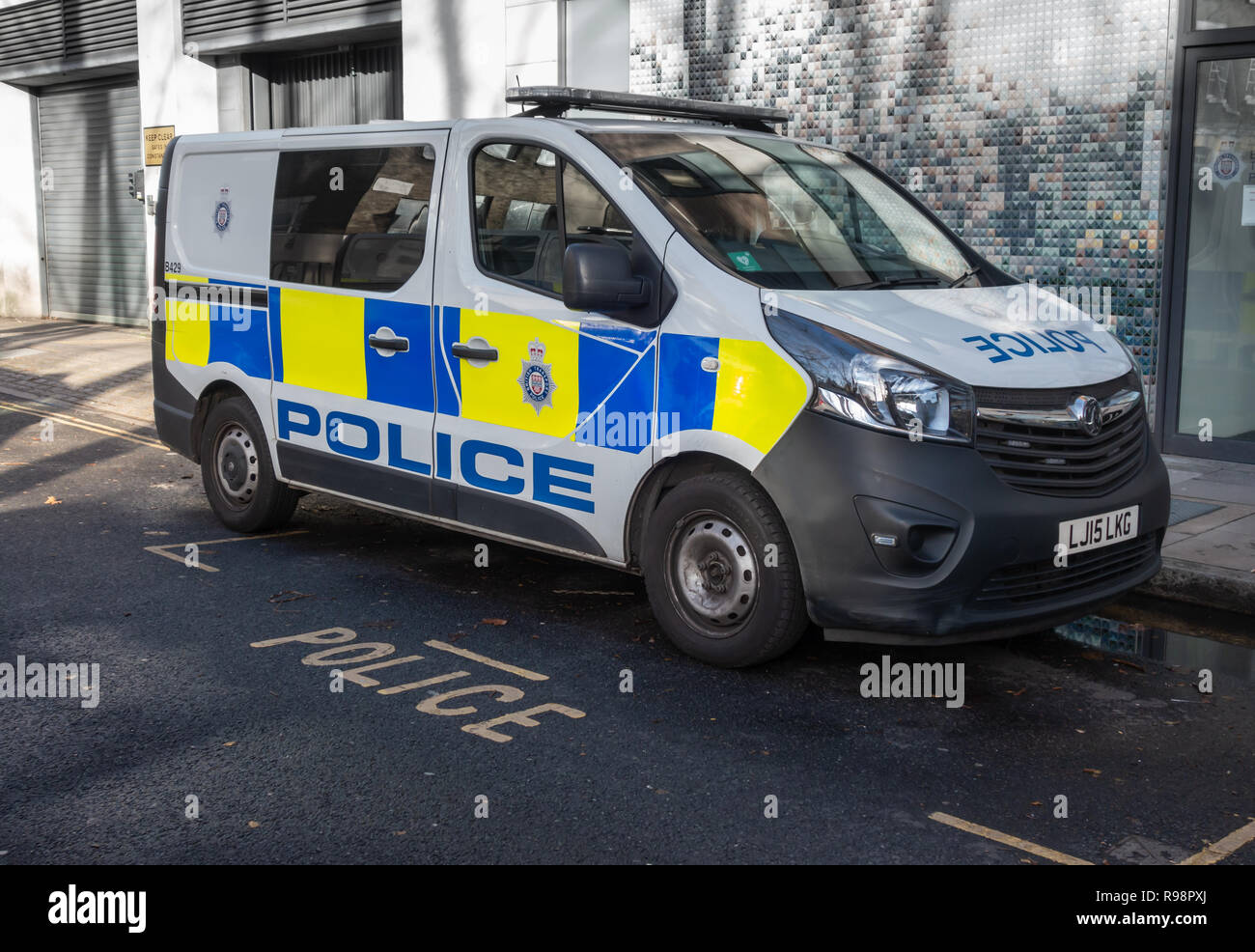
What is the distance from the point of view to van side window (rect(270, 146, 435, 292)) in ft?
20.6

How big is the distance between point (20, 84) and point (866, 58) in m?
15.0

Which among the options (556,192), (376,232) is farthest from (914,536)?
(376,232)

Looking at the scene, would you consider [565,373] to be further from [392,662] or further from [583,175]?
[392,662]

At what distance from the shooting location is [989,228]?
1030cm

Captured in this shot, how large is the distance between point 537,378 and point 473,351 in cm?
38

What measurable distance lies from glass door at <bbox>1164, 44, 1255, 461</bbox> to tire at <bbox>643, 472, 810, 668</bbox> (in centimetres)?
564

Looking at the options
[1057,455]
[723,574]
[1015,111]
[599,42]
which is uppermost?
[599,42]

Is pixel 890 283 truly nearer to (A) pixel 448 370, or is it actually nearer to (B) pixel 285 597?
(A) pixel 448 370

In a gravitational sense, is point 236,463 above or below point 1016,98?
below

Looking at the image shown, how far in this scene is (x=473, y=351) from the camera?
591cm

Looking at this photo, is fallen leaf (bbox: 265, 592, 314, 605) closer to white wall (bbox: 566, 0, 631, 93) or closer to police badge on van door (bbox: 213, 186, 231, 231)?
police badge on van door (bbox: 213, 186, 231, 231)

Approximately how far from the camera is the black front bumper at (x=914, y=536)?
4.70 m

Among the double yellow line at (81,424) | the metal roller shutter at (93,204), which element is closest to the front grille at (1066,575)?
the double yellow line at (81,424)
